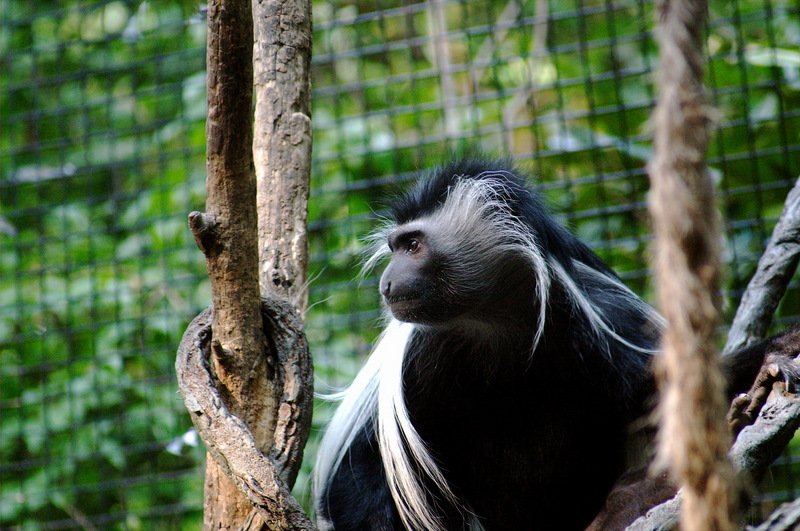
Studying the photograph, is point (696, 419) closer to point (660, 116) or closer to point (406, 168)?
point (660, 116)

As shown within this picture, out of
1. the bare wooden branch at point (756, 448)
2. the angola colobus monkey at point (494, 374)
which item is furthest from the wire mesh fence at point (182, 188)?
the bare wooden branch at point (756, 448)

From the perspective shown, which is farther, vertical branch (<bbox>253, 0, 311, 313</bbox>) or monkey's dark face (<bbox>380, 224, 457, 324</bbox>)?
monkey's dark face (<bbox>380, 224, 457, 324</bbox>)

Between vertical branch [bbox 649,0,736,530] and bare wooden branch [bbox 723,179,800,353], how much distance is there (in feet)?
3.27

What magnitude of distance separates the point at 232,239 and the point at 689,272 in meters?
0.60

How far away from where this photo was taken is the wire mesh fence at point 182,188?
220cm

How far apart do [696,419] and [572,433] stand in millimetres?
963

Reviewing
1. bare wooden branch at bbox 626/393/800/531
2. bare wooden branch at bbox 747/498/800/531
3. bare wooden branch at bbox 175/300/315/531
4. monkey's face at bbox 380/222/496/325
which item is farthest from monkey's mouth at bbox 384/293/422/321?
bare wooden branch at bbox 747/498/800/531

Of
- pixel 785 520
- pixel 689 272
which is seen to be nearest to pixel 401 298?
pixel 785 520

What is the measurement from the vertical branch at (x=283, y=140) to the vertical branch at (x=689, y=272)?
77cm

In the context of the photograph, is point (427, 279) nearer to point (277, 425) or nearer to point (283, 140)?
point (283, 140)

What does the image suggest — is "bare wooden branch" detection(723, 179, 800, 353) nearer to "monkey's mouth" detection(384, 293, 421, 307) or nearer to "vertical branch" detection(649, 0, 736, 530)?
"monkey's mouth" detection(384, 293, 421, 307)

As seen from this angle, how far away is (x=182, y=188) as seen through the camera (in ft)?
8.29

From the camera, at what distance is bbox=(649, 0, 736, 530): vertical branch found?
0.34m

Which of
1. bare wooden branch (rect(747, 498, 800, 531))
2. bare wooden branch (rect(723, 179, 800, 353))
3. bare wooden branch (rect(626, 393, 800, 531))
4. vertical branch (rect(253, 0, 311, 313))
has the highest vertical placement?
vertical branch (rect(253, 0, 311, 313))
